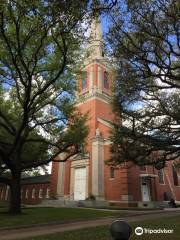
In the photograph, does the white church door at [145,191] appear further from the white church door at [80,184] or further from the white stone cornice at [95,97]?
the white stone cornice at [95,97]

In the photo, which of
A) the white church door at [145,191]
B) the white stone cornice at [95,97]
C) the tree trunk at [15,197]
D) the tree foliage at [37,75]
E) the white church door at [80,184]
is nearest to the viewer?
the tree foliage at [37,75]

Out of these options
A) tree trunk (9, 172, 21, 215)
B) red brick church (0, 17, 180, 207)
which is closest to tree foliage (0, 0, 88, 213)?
tree trunk (9, 172, 21, 215)

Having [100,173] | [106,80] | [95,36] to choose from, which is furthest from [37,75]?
[106,80]

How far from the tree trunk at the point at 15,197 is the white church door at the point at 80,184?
14.7 metres

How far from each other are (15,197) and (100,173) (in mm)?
14867

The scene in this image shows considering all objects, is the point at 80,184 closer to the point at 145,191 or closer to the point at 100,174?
the point at 100,174

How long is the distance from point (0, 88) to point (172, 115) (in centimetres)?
1339

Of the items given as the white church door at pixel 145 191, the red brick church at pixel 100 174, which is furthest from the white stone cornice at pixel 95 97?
the white church door at pixel 145 191

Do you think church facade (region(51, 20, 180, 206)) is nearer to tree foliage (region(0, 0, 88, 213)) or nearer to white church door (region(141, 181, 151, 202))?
white church door (region(141, 181, 151, 202))

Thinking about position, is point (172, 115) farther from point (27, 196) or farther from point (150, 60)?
point (27, 196)

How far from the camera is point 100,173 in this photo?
32.9 m

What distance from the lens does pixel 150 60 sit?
611 inches

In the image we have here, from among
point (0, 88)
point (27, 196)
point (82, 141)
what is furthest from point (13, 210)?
point (27, 196)

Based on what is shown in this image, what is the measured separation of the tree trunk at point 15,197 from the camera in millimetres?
19114
